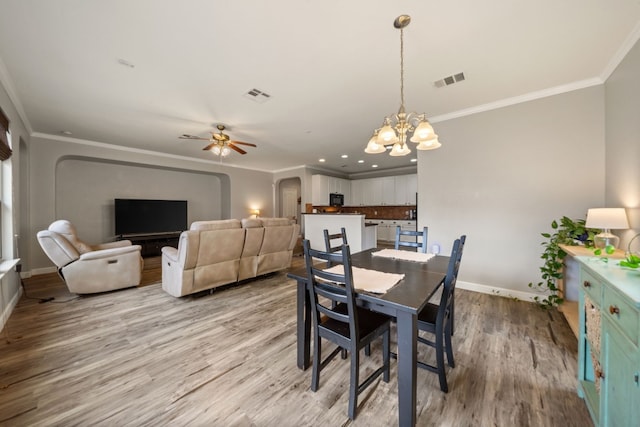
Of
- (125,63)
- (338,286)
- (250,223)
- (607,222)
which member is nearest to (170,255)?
(250,223)

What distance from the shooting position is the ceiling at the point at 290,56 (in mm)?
1733

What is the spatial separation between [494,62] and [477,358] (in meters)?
2.76

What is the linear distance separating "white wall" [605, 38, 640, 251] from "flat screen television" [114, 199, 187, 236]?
315 inches

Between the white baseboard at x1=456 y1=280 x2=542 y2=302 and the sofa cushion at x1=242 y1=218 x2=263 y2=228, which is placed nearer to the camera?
the white baseboard at x1=456 y1=280 x2=542 y2=302

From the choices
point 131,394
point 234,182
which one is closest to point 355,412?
point 131,394

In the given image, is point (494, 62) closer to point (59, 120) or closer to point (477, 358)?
point (477, 358)

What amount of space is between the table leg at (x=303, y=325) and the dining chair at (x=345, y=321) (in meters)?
0.16

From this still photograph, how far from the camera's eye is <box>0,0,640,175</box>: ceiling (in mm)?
1733

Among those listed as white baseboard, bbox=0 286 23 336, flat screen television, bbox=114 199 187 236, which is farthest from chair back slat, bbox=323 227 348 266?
flat screen television, bbox=114 199 187 236

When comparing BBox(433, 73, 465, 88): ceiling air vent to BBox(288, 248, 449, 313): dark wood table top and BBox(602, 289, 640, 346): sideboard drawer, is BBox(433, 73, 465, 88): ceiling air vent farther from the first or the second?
BBox(602, 289, 640, 346): sideboard drawer

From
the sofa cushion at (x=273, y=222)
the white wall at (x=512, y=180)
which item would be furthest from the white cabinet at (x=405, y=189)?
the sofa cushion at (x=273, y=222)

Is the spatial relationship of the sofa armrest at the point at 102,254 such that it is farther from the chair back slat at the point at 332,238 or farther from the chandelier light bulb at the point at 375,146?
the chandelier light bulb at the point at 375,146

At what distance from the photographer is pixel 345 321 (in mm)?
1393

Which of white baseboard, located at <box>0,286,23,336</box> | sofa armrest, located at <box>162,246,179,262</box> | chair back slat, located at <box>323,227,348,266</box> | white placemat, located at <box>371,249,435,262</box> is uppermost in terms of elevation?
chair back slat, located at <box>323,227,348,266</box>
